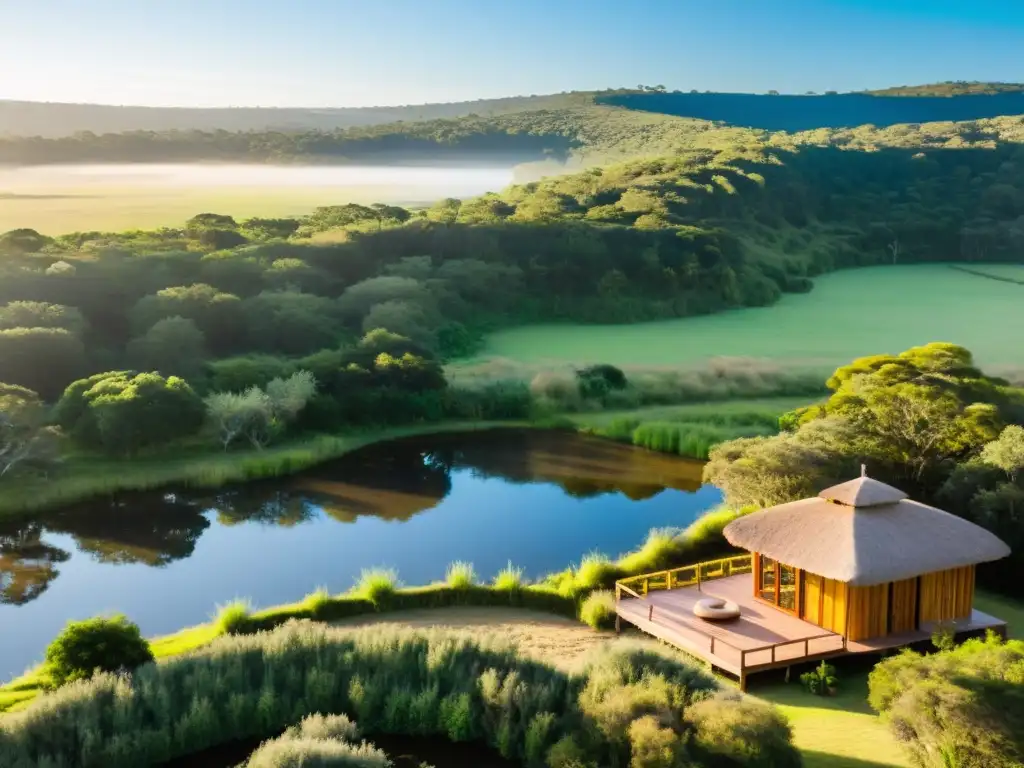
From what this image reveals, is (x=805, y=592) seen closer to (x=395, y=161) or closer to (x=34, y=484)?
(x=34, y=484)

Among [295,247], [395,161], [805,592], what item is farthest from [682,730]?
[395,161]

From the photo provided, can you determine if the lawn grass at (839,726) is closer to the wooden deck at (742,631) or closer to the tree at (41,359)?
the wooden deck at (742,631)

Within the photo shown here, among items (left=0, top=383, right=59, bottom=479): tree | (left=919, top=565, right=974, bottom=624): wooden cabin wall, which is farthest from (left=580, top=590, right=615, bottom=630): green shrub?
(left=0, top=383, right=59, bottom=479): tree

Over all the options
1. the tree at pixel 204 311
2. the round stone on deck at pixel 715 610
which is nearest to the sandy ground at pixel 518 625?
the round stone on deck at pixel 715 610

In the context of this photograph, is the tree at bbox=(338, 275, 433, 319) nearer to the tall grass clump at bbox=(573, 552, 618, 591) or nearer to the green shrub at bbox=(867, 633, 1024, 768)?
the tall grass clump at bbox=(573, 552, 618, 591)

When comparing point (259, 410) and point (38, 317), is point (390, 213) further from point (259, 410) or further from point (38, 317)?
point (259, 410)
